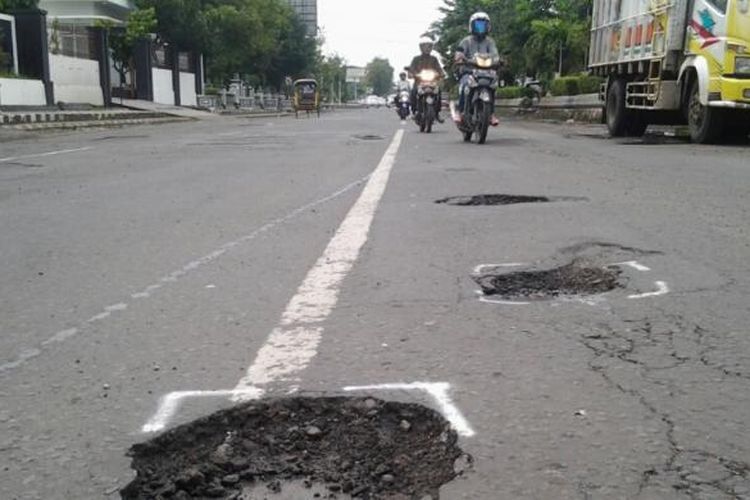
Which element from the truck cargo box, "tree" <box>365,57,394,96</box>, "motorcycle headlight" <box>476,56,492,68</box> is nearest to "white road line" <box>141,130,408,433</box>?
"motorcycle headlight" <box>476,56,492,68</box>

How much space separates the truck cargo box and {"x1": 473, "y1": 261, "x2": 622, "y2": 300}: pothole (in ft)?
33.3

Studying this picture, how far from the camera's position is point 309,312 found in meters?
3.26

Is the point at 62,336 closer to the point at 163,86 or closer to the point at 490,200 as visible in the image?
the point at 490,200

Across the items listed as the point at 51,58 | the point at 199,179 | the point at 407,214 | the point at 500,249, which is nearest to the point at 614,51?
the point at 199,179

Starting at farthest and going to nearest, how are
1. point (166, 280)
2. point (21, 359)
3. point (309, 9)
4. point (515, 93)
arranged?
point (309, 9) < point (515, 93) < point (166, 280) < point (21, 359)

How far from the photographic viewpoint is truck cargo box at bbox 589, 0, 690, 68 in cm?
1265

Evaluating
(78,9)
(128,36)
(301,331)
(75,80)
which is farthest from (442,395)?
(78,9)

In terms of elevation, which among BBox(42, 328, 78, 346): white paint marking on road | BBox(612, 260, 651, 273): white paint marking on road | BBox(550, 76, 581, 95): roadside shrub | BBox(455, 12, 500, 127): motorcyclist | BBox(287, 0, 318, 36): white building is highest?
BBox(287, 0, 318, 36): white building

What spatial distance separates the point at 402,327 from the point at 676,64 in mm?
11576

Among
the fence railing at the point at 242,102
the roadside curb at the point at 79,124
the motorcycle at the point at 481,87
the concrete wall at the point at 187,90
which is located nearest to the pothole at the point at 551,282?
the motorcycle at the point at 481,87

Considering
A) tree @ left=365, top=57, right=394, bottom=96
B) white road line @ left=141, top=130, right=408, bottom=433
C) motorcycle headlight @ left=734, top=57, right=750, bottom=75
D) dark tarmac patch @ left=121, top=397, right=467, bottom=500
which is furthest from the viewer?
tree @ left=365, top=57, right=394, bottom=96

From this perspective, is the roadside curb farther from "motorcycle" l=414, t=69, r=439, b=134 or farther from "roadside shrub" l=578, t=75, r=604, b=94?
"roadside shrub" l=578, t=75, r=604, b=94

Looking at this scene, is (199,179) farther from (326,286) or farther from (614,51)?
(614,51)

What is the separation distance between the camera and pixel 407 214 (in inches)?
223
